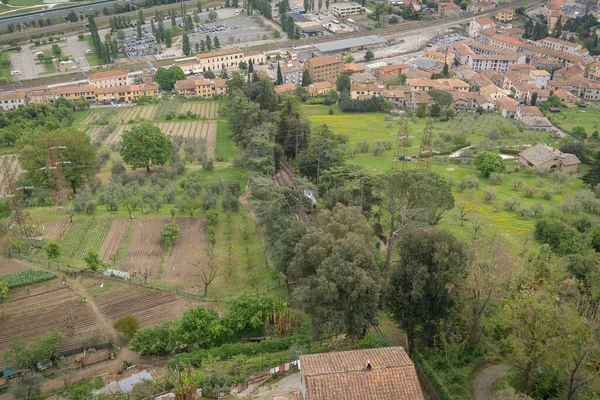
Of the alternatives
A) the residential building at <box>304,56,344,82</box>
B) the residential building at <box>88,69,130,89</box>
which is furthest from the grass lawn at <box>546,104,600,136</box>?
the residential building at <box>88,69,130,89</box>

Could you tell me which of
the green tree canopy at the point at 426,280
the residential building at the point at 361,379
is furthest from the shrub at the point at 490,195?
the residential building at the point at 361,379

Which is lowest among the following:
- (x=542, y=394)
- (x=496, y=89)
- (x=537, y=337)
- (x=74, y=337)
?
(x=496, y=89)

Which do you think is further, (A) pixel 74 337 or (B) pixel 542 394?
(A) pixel 74 337

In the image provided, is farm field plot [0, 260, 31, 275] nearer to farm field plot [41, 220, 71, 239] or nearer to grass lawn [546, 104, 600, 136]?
farm field plot [41, 220, 71, 239]

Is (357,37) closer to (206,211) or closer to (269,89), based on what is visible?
(269,89)

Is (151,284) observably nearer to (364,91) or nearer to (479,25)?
(364,91)

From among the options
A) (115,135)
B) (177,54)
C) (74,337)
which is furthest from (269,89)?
(177,54)

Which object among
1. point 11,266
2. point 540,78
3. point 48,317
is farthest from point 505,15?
point 48,317
